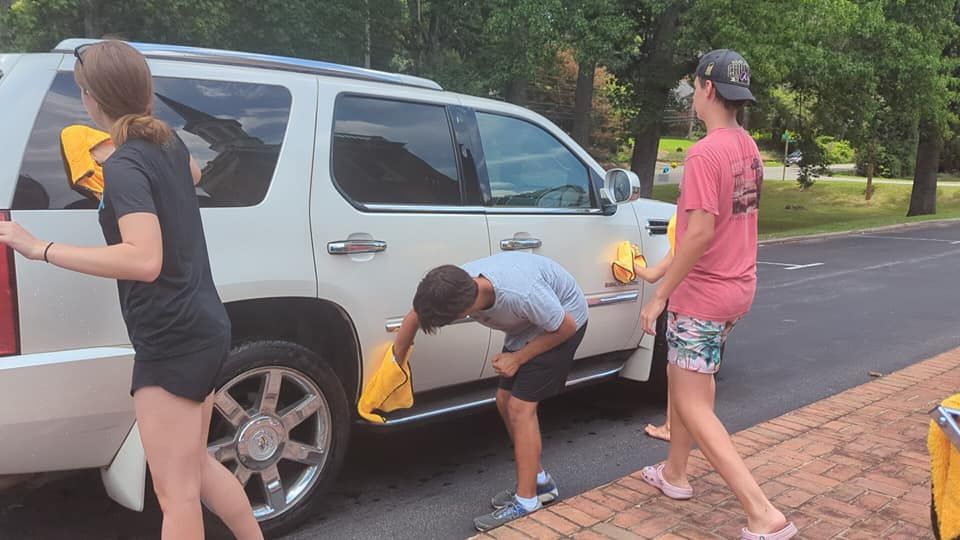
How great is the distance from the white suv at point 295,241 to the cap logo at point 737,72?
4.30 ft

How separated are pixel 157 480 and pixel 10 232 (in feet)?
2.80

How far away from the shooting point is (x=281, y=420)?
319 centimetres

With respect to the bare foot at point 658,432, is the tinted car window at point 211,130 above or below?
above

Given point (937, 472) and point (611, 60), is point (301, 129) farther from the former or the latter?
point (611, 60)

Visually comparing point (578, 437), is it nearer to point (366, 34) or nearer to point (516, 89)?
→ point (516, 89)

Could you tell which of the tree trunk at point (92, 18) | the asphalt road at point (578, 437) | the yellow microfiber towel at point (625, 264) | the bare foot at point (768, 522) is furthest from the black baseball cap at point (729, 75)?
the tree trunk at point (92, 18)

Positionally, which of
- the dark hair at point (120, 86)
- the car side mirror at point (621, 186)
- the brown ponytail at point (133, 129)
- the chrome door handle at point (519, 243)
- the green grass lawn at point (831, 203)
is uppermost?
the dark hair at point (120, 86)

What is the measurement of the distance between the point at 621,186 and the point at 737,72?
4.57 ft

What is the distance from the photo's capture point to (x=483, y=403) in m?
3.87

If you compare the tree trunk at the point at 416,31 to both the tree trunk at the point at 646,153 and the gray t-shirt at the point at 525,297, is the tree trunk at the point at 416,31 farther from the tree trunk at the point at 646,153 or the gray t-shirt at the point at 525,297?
the gray t-shirt at the point at 525,297

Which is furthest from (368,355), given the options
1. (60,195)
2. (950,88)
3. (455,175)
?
(950,88)

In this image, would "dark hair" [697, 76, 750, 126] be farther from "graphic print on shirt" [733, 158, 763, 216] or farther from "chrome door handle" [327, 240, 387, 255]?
"chrome door handle" [327, 240, 387, 255]

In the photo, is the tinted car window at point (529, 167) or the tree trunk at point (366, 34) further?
the tree trunk at point (366, 34)

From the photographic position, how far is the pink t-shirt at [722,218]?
295 cm
